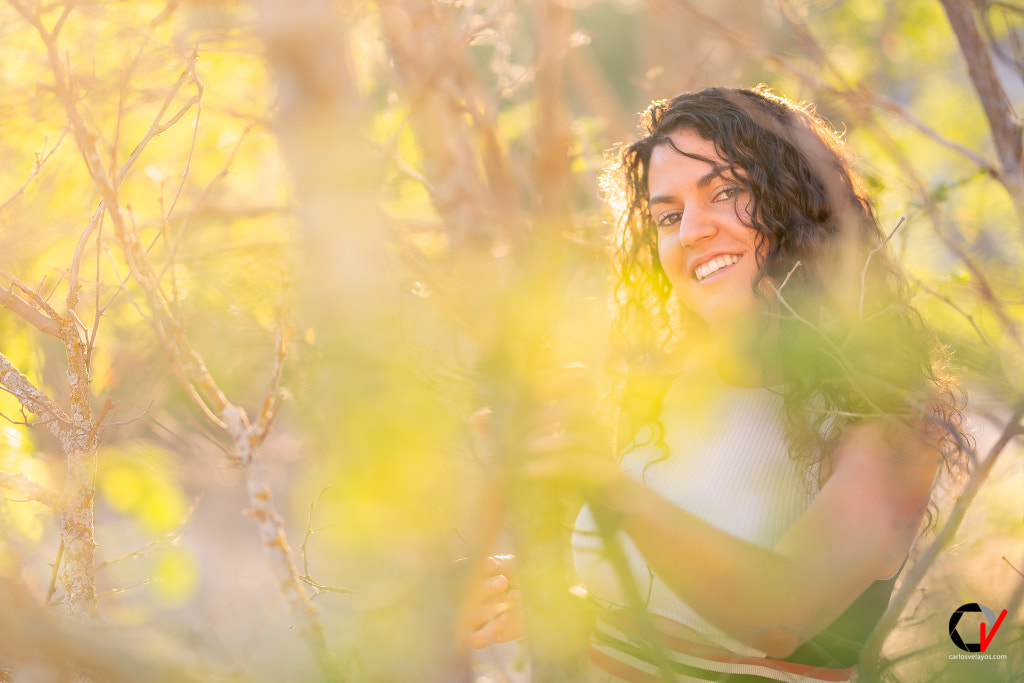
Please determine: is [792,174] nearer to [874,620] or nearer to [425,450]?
[874,620]

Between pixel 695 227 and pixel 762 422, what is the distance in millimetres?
513

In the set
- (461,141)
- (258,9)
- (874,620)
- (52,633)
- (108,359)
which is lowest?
(874,620)

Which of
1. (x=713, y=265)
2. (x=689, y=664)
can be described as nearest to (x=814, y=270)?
(x=713, y=265)

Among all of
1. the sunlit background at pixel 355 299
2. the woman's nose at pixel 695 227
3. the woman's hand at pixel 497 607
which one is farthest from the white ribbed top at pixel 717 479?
the woman's nose at pixel 695 227

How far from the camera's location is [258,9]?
1930 mm

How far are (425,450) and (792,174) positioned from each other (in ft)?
4.31

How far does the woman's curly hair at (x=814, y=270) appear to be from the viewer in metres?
1.40

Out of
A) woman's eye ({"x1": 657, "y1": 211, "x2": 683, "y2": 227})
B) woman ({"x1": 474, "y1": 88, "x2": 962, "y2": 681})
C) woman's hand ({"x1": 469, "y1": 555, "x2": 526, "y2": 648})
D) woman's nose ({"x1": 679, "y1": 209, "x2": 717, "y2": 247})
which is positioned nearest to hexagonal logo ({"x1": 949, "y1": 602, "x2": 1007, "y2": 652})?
woman ({"x1": 474, "y1": 88, "x2": 962, "y2": 681})

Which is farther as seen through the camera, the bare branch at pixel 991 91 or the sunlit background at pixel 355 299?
the bare branch at pixel 991 91

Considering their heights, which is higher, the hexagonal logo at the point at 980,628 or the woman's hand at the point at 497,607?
the woman's hand at the point at 497,607

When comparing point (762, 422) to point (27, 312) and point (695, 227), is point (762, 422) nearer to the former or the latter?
point (695, 227)

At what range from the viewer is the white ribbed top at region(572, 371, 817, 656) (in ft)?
5.03

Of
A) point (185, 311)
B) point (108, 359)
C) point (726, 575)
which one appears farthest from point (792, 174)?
point (185, 311)

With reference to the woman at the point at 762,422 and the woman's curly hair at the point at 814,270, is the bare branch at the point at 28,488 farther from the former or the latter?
the woman's curly hair at the point at 814,270
